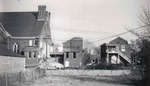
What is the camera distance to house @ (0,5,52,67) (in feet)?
5.72

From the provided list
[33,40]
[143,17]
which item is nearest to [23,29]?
[33,40]

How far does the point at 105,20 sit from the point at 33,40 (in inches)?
20.8

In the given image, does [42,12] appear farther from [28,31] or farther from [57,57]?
[57,57]

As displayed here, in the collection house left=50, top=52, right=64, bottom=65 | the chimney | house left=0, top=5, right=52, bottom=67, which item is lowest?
house left=50, top=52, right=64, bottom=65

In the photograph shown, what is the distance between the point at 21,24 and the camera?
1.81m

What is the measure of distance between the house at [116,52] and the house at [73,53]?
19cm

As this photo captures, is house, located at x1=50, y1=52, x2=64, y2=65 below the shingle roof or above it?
below

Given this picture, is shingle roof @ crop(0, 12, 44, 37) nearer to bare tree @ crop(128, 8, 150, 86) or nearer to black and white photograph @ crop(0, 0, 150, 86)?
black and white photograph @ crop(0, 0, 150, 86)

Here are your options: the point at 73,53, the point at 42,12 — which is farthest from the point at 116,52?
the point at 42,12

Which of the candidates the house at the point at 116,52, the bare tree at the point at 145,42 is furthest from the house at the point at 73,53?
the bare tree at the point at 145,42

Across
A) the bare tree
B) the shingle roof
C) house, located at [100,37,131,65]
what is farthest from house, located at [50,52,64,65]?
the bare tree

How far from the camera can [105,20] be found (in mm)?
1683

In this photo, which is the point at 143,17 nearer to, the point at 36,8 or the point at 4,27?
the point at 36,8

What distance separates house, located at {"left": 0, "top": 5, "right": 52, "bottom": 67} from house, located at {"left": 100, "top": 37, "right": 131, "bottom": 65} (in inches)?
17.1
